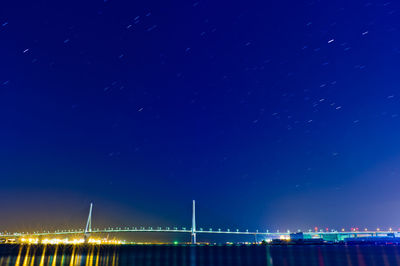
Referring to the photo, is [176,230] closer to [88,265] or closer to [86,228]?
[86,228]

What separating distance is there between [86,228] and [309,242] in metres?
124

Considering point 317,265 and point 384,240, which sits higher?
point 384,240

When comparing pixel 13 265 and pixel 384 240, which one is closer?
pixel 13 265

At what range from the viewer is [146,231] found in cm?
15875

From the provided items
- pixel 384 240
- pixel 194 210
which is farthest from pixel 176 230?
pixel 384 240

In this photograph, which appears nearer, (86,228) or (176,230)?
(86,228)

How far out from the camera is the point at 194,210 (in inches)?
6220

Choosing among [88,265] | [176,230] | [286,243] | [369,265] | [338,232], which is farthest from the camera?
[338,232]

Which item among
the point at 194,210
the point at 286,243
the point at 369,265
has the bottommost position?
the point at 369,265

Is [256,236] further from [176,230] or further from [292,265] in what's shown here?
[292,265]

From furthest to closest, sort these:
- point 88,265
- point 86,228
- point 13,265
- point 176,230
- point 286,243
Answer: point 286,243 < point 176,230 < point 86,228 < point 88,265 < point 13,265

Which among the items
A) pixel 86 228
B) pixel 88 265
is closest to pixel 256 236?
pixel 86 228

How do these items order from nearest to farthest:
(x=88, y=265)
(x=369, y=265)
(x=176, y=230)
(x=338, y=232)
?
(x=88, y=265)
(x=369, y=265)
(x=176, y=230)
(x=338, y=232)

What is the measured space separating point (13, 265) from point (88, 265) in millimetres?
9577
